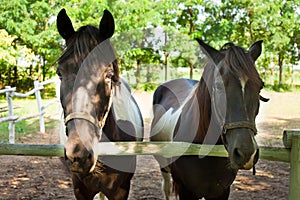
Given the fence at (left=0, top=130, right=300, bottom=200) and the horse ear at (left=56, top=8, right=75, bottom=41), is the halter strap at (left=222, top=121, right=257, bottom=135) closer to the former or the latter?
the fence at (left=0, top=130, right=300, bottom=200)

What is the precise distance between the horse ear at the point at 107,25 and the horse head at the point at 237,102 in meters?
0.74

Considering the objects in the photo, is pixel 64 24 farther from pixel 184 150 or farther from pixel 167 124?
pixel 167 124

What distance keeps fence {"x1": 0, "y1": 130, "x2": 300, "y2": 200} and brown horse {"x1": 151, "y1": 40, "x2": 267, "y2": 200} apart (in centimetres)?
15

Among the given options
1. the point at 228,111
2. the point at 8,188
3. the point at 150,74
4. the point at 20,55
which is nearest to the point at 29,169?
the point at 8,188

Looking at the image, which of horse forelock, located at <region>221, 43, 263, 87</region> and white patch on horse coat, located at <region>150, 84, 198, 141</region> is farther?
white patch on horse coat, located at <region>150, 84, 198, 141</region>

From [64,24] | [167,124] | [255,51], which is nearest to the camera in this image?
[64,24]

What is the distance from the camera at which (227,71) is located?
6.86 feet

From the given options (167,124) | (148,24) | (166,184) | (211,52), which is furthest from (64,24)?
(148,24)

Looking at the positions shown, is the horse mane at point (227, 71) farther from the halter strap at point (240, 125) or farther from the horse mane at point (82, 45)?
the horse mane at point (82, 45)

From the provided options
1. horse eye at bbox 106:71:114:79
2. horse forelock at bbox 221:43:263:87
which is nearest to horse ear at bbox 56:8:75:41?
horse eye at bbox 106:71:114:79

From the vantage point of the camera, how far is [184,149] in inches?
92.4

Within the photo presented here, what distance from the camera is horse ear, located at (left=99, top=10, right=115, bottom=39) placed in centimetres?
217

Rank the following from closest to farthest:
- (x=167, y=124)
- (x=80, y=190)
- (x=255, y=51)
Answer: (x=255, y=51)
(x=80, y=190)
(x=167, y=124)

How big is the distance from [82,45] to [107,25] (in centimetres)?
25
